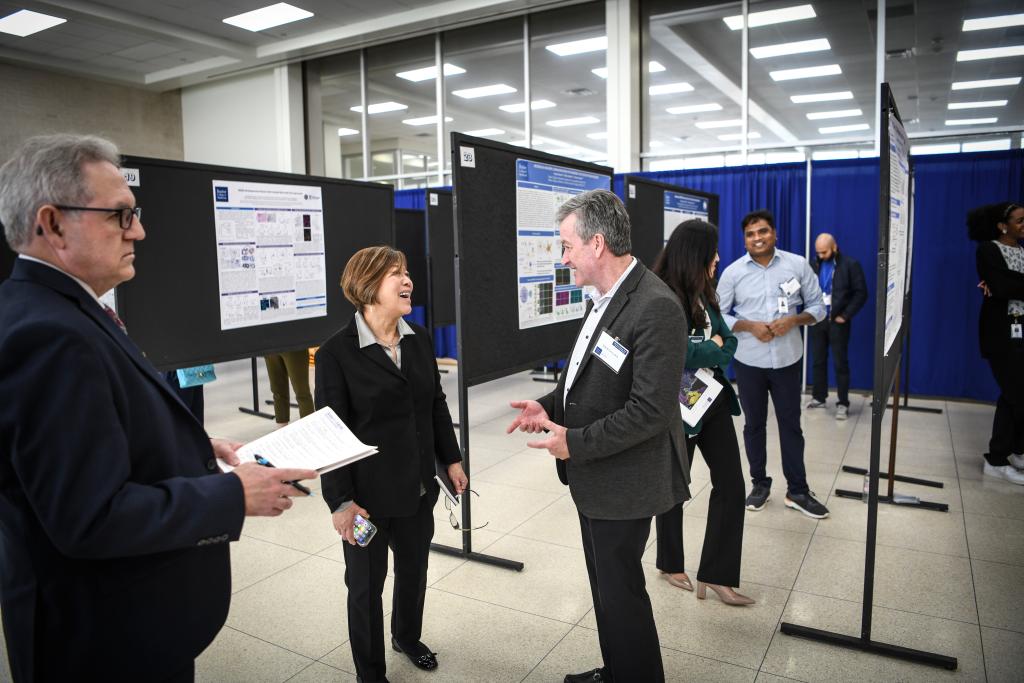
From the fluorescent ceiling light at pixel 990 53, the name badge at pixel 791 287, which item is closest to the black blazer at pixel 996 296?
the name badge at pixel 791 287

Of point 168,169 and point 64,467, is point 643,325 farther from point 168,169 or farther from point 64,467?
point 168,169

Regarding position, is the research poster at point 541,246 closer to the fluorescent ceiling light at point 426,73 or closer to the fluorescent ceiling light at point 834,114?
the fluorescent ceiling light at point 426,73

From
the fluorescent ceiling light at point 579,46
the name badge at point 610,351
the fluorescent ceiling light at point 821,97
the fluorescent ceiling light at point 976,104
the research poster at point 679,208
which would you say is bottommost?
the name badge at point 610,351

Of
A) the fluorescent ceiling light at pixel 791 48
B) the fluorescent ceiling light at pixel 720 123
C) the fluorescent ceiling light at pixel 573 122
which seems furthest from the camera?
the fluorescent ceiling light at pixel 720 123

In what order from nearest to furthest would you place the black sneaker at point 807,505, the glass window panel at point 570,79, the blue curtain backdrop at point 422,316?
the black sneaker at point 807,505
the glass window panel at point 570,79
the blue curtain backdrop at point 422,316

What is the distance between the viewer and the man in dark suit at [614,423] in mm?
1743

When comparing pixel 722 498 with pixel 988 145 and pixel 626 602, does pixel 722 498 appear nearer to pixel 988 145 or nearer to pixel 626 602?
pixel 626 602

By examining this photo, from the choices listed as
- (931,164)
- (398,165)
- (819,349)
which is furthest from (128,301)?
(398,165)

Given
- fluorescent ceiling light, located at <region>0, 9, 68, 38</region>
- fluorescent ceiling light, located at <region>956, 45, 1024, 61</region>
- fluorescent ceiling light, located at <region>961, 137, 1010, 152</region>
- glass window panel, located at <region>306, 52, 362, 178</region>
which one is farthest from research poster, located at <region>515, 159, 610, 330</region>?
fluorescent ceiling light, located at <region>0, 9, 68, 38</region>

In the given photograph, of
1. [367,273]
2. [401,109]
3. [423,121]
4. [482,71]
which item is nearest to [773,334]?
[367,273]

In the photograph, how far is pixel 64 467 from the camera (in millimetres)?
1013

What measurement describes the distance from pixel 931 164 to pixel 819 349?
6.91ft

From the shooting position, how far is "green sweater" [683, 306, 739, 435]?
8.45 ft

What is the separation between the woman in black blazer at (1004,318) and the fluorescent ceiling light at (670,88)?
20.9 ft
